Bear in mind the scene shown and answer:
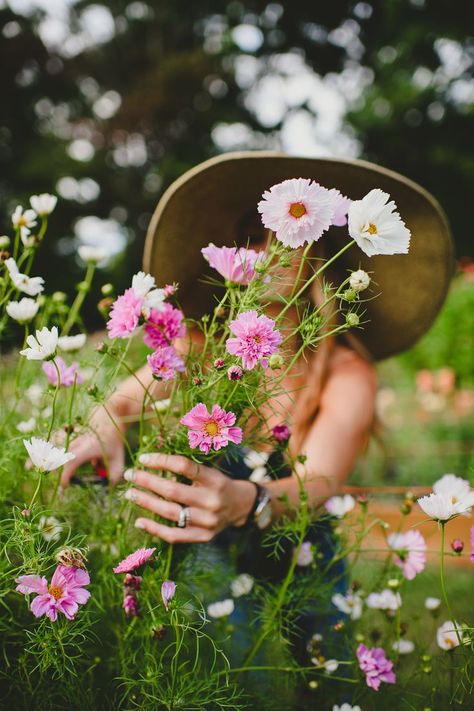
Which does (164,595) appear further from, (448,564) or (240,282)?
(448,564)

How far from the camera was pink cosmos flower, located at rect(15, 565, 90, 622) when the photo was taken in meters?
0.67

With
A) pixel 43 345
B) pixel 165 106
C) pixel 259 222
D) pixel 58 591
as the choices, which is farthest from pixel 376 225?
pixel 165 106

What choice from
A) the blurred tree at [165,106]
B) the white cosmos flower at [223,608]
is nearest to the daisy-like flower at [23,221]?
the white cosmos flower at [223,608]

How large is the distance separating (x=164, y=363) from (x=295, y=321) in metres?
0.64

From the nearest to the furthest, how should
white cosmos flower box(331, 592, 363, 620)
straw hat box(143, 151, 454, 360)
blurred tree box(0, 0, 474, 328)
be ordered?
white cosmos flower box(331, 592, 363, 620) < straw hat box(143, 151, 454, 360) < blurred tree box(0, 0, 474, 328)

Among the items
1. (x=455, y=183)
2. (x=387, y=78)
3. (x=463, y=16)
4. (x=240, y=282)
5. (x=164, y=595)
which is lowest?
(x=164, y=595)

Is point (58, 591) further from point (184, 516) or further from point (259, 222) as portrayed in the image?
point (259, 222)

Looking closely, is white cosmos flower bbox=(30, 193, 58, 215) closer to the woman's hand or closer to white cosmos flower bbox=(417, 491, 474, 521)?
the woman's hand

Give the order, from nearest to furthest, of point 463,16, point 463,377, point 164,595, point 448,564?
point 164,595
point 448,564
point 463,377
point 463,16

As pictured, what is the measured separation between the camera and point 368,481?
3062mm

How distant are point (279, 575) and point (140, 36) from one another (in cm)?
1142

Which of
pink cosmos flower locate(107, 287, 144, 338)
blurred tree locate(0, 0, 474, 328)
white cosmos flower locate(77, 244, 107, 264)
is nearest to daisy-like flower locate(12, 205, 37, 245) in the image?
white cosmos flower locate(77, 244, 107, 264)

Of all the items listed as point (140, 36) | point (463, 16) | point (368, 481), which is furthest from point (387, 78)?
point (368, 481)

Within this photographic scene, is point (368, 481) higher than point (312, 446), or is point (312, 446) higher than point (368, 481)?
point (312, 446)
